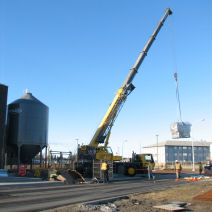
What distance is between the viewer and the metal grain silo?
34969 mm

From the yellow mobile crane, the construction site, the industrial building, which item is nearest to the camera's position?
the construction site

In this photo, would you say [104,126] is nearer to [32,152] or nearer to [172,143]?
[32,152]

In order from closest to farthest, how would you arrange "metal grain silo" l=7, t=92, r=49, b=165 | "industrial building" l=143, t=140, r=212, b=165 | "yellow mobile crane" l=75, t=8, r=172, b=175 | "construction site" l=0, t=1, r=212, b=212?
"construction site" l=0, t=1, r=212, b=212, "yellow mobile crane" l=75, t=8, r=172, b=175, "metal grain silo" l=7, t=92, r=49, b=165, "industrial building" l=143, t=140, r=212, b=165

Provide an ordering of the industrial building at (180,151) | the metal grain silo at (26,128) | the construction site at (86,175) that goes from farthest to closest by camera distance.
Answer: the industrial building at (180,151) → the metal grain silo at (26,128) → the construction site at (86,175)

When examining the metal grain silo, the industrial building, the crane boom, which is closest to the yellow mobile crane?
the crane boom

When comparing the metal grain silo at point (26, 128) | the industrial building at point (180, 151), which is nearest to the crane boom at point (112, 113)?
the metal grain silo at point (26, 128)

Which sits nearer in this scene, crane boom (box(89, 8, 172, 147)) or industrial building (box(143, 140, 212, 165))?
crane boom (box(89, 8, 172, 147))

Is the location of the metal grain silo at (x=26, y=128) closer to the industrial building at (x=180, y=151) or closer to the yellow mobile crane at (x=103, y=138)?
the yellow mobile crane at (x=103, y=138)

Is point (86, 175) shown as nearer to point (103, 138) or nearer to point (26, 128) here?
point (103, 138)

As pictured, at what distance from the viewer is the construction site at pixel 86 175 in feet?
33.2

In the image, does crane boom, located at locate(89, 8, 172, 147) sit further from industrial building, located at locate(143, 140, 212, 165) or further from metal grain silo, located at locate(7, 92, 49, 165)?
industrial building, located at locate(143, 140, 212, 165)

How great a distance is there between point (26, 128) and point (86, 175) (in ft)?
43.5

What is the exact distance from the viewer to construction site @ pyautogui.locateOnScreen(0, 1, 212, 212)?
10126 millimetres

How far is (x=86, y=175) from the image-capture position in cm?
2541
